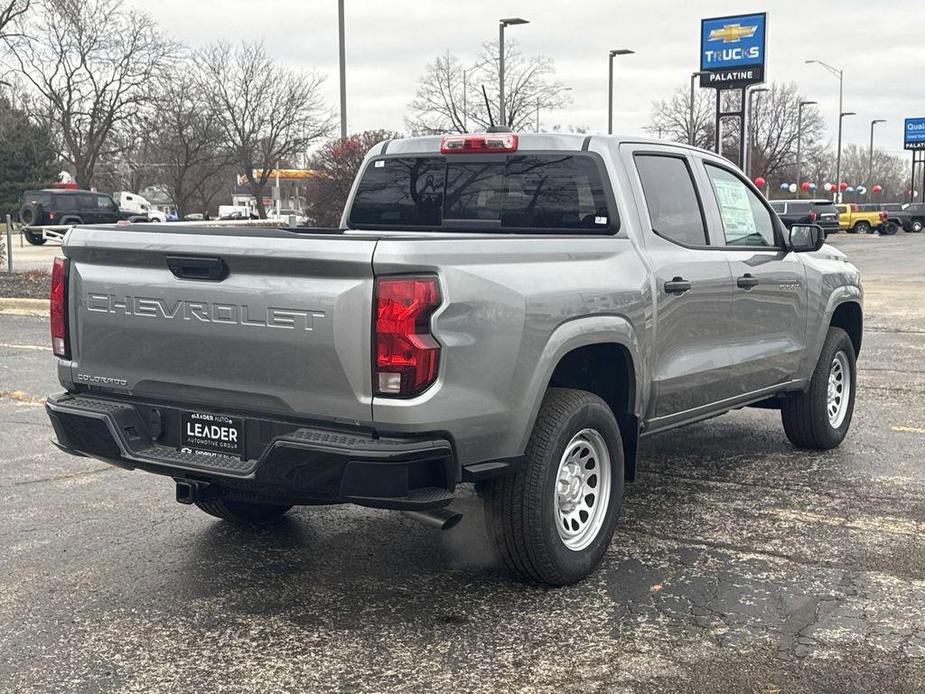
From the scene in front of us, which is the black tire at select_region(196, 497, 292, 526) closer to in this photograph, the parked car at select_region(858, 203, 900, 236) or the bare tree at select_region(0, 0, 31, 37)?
the bare tree at select_region(0, 0, 31, 37)

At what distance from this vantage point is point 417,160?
573cm

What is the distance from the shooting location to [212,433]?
13.3ft

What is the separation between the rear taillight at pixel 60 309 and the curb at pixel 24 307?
11.4m

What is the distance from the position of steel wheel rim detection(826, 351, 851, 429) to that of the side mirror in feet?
3.31

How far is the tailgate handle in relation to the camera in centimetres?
397

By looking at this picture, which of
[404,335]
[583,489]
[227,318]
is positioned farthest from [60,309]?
[583,489]

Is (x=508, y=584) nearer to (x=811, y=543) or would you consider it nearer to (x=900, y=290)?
(x=811, y=543)

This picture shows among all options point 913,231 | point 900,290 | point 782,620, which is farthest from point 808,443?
point 913,231

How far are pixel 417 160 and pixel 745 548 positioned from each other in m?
2.58

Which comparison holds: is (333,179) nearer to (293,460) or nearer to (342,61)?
(342,61)

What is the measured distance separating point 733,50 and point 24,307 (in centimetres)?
3131

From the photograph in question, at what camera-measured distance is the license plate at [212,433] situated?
4.01m

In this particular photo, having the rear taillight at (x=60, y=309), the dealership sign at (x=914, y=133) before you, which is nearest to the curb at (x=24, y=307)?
the rear taillight at (x=60, y=309)

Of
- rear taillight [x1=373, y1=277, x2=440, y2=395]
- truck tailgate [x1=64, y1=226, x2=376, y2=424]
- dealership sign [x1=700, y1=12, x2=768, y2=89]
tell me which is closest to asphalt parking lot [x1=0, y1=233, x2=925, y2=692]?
truck tailgate [x1=64, y1=226, x2=376, y2=424]
